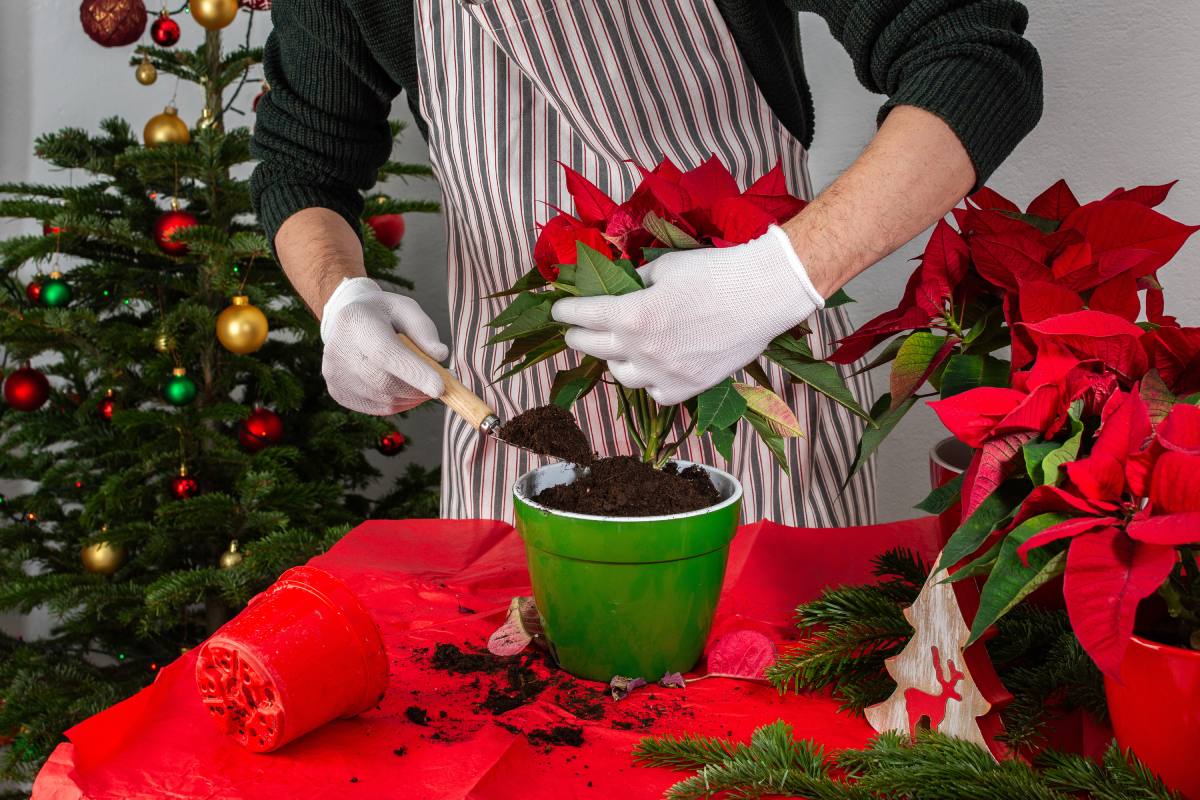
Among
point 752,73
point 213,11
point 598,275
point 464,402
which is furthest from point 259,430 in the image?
point 598,275

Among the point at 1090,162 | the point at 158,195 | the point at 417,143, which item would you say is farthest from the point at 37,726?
the point at 1090,162

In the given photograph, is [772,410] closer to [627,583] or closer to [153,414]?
[627,583]

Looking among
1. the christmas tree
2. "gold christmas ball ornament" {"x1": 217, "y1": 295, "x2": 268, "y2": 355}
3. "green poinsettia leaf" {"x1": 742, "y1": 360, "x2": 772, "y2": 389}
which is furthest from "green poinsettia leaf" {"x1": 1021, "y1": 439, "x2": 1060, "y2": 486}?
"gold christmas ball ornament" {"x1": 217, "y1": 295, "x2": 268, "y2": 355}

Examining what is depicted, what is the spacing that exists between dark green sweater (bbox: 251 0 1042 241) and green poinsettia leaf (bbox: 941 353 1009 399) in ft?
1.17

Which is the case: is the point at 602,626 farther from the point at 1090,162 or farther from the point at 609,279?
the point at 1090,162

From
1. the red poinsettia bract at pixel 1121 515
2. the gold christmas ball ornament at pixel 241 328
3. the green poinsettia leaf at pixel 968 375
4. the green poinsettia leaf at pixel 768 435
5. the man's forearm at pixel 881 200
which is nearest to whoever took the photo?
the red poinsettia bract at pixel 1121 515

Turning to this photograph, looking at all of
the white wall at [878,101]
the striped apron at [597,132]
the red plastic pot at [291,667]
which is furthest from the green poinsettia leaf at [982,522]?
the white wall at [878,101]

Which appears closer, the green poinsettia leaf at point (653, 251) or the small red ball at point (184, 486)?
the green poinsettia leaf at point (653, 251)

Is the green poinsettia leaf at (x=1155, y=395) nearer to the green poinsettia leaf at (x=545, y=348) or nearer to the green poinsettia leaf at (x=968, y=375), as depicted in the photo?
the green poinsettia leaf at (x=968, y=375)

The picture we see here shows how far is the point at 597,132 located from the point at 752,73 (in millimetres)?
235

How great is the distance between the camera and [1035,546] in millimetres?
525

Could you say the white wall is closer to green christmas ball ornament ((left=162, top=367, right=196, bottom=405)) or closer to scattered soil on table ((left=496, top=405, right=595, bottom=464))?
green christmas ball ornament ((left=162, top=367, right=196, bottom=405))

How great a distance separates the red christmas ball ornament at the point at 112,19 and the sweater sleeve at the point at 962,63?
166 cm

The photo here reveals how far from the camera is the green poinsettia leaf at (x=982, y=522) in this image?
58 centimetres
